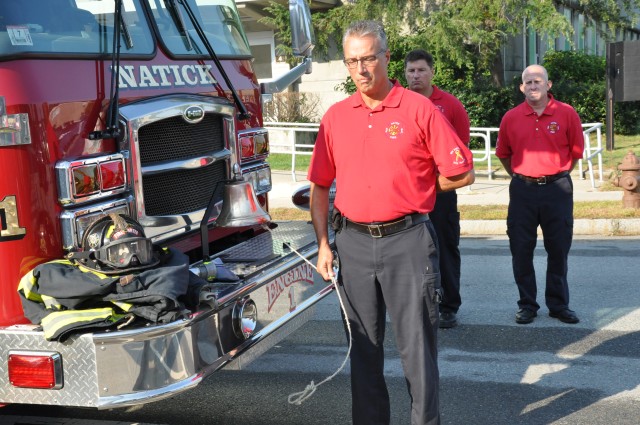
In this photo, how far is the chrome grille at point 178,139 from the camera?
4.20 meters

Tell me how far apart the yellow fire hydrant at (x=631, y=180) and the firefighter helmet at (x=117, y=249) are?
7847 millimetres

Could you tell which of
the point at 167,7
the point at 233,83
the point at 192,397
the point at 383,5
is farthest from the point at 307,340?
the point at 383,5

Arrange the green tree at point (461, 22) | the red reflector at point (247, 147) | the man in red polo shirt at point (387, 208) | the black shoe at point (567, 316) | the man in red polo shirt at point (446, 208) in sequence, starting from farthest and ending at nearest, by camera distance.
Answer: the green tree at point (461, 22) < the black shoe at point (567, 316) < the man in red polo shirt at point (446, 208) < the red reflector at point (247, 147) < the man in red polo shirt at point (387, 208)

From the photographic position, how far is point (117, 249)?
3.49 m

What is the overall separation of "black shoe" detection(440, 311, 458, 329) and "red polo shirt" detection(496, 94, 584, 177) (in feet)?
3.73

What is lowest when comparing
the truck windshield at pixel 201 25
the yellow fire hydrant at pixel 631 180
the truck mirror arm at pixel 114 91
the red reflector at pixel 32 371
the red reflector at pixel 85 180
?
the yellow fire hydrant at pixel 631 180

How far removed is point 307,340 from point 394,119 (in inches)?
104

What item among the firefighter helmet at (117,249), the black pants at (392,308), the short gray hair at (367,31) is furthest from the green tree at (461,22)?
the firefighter helmet at (117,249)

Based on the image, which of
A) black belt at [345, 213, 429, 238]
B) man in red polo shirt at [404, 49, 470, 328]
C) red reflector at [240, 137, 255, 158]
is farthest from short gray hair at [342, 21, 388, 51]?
man in red polo shirt at [404, 49, 470, 328]

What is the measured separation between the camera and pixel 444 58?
18.7 metres

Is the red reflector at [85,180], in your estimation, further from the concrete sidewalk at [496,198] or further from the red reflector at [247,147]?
the concrete sidewalk at [496,198]

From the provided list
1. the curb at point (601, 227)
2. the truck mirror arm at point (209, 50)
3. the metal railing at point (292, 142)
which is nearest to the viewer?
the truck mirror arm at point (209, 50)

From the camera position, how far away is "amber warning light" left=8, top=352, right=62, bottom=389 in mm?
3299

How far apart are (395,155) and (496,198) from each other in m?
8.54
